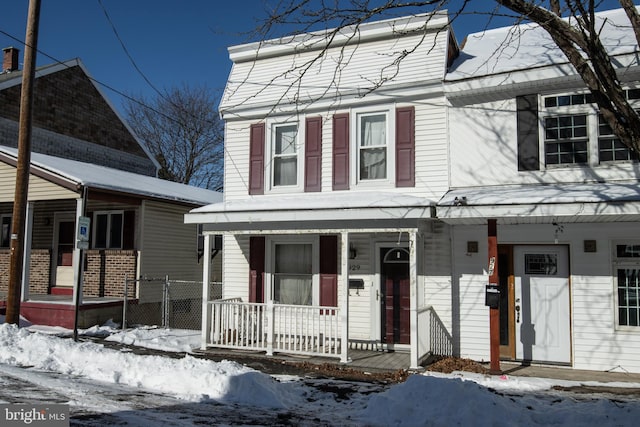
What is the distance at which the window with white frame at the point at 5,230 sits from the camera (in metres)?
17.8

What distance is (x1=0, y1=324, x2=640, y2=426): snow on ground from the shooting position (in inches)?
243

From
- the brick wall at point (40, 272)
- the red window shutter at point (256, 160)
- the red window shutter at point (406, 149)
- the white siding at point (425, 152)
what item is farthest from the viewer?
→ the brick wall at point (40, 272)

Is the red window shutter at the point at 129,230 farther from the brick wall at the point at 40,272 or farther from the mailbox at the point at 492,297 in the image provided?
the mailbox at the point at 492,297

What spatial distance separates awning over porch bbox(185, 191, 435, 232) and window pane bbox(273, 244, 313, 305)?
1.25 m

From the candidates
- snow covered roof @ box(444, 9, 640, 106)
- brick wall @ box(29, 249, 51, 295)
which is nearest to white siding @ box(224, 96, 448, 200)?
snow covered roof @ box(444, 9, 640, 106)

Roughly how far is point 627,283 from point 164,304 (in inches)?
450

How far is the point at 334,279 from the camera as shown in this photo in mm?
11711

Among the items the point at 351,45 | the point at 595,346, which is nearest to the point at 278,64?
the point at 351,45

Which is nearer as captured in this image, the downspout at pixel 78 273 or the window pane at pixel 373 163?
the downspout at pixel 78 273

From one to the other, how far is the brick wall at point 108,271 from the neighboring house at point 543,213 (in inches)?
358

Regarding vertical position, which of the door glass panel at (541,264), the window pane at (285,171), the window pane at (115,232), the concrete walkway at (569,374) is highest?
the window pane at (285,171)

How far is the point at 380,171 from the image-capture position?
11.6 meters

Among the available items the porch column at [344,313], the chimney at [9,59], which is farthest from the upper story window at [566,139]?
the chimney at [9,59]

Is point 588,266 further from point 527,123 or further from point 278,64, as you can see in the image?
point 278,64
